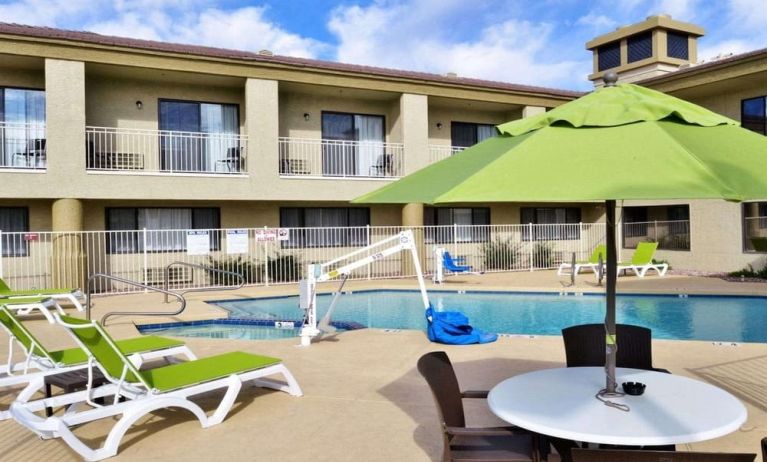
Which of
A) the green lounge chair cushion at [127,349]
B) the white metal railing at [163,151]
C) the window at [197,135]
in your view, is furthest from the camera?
the window at [197,135]

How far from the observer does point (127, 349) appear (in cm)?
622

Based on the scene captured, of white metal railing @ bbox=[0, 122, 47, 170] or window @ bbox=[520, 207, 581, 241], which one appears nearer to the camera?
white metal railing @ bbox=[0, 122, 47, 170]

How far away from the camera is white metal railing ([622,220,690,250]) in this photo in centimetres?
2158

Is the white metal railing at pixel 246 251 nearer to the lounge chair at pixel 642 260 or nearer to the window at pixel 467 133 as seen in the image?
the window at pixel 467 133

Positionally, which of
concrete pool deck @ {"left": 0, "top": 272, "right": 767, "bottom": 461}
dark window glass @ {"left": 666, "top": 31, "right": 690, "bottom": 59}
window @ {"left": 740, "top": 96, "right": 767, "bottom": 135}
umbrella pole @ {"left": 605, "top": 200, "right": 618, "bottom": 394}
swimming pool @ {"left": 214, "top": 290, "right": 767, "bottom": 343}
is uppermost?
dark window glass @ {"left": 666, "top": 31, "right": 690, "bottom": 59}

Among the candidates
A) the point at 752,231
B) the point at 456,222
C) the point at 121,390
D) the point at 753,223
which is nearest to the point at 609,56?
the point at 456,222

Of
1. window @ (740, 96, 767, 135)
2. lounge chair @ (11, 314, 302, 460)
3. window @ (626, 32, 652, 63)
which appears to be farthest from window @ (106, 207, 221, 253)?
window @ (626, 32, 652, 63)

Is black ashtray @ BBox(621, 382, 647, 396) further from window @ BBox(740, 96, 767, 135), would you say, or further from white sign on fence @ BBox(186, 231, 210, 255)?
window @ BBox(740, 96, 767, 135)

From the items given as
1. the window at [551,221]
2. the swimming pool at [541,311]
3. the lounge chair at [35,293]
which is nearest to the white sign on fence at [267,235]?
the swimming pool at [541,311]

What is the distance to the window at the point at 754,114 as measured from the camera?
63.0 ft

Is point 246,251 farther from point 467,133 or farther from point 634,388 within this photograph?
point 634,388

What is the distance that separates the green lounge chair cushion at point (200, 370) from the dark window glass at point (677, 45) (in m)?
41.3

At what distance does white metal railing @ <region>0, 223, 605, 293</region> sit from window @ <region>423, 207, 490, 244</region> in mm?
42

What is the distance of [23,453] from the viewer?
4.68m
